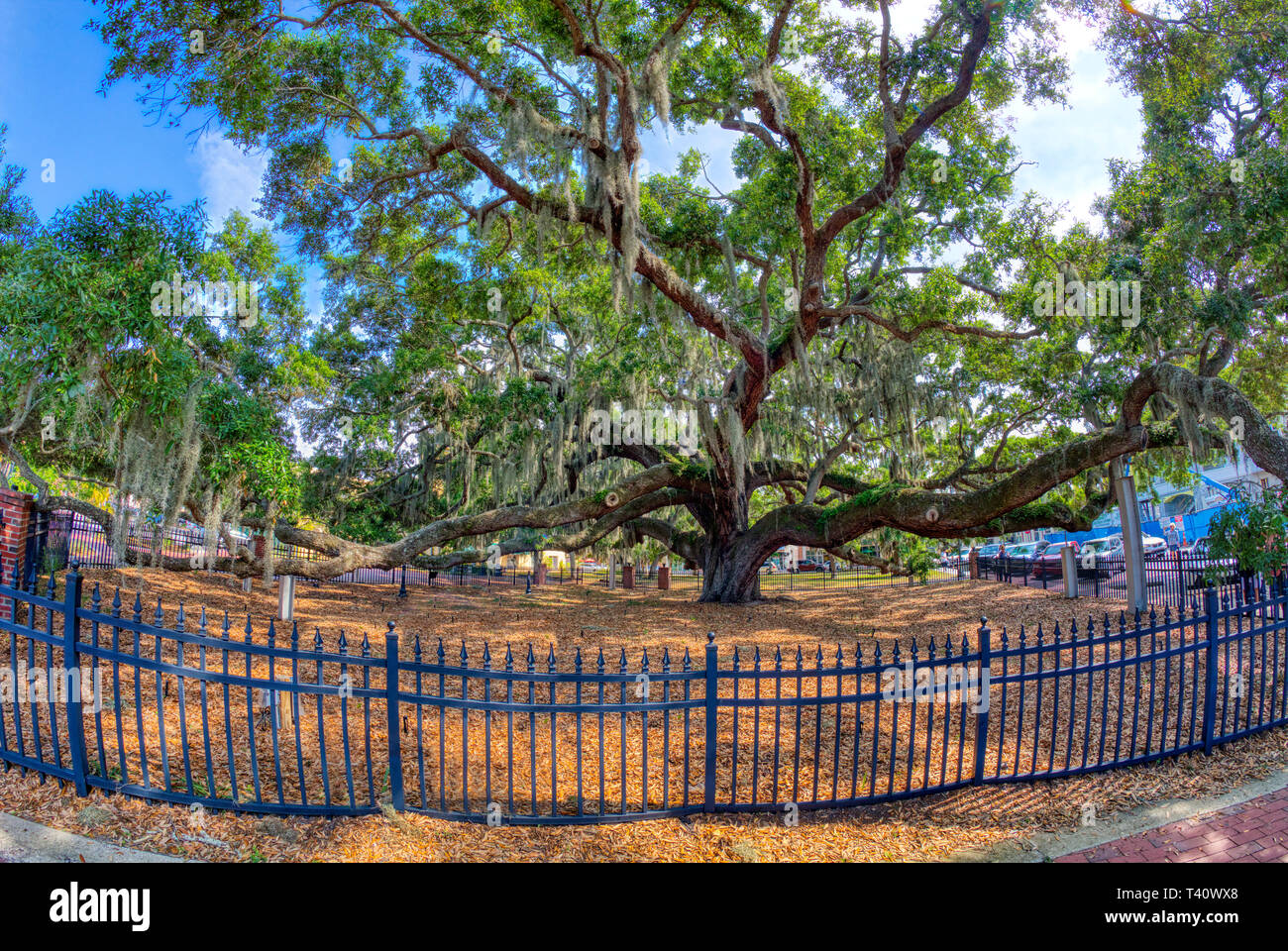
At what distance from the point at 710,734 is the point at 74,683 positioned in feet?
12.3

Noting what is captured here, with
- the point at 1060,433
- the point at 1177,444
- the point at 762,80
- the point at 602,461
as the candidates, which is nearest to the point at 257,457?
the point at 762,80

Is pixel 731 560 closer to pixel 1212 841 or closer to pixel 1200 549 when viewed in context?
pixel 1200 549

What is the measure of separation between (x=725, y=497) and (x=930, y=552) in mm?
8159

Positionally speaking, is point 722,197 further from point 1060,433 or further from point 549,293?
point 1060,433

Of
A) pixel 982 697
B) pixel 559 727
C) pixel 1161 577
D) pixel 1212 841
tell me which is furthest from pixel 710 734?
pixel 1161 577

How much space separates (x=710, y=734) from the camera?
4.29 meters

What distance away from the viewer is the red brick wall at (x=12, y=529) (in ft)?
21.2

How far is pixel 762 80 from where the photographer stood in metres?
9.62

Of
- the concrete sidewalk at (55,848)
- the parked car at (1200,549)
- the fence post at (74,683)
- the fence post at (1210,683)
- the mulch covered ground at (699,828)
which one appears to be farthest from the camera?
the parked car at (1200,549)

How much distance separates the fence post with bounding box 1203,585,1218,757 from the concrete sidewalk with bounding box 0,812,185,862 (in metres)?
6.98

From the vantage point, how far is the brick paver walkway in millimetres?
3871

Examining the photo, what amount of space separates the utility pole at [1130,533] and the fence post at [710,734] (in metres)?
9.78

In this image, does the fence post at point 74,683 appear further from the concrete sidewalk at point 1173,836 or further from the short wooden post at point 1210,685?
the short wooden post at point 1210,685

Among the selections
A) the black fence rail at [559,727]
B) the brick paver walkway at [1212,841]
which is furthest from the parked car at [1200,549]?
the brick paver walkway at [1212,841]
